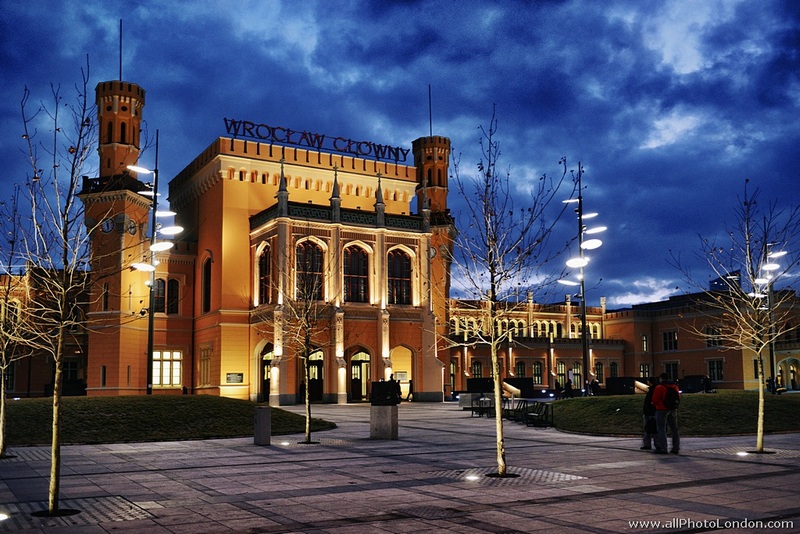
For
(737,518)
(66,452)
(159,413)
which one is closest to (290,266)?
(159,413)

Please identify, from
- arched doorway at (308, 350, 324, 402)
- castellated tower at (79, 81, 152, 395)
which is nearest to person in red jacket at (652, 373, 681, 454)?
arched doorway at (308, 350, 324, 402)

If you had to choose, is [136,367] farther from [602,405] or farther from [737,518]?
[737,518]

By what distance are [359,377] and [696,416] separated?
2829 cm

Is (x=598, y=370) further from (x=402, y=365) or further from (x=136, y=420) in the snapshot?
(x=136, y=420)

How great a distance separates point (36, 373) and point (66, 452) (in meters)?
37.7

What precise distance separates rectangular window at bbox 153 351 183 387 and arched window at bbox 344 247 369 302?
13074 mm

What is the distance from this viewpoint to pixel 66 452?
17516mm

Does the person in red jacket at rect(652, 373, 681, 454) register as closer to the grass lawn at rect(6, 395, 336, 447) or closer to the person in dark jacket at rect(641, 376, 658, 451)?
the person in dark jacket at rect(641, 376, 658, 451)

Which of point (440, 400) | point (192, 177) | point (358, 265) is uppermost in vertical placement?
point (192, 177)

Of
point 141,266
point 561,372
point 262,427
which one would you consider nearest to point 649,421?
point 262,427

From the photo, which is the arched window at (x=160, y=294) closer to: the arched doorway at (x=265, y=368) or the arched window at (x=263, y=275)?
the arched window at (x=263, y=275)

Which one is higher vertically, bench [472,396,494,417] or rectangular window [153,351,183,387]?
rectangular window [153,351,183,387]

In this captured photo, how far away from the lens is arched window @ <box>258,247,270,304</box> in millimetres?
46625

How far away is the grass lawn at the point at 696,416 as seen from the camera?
21.9m
